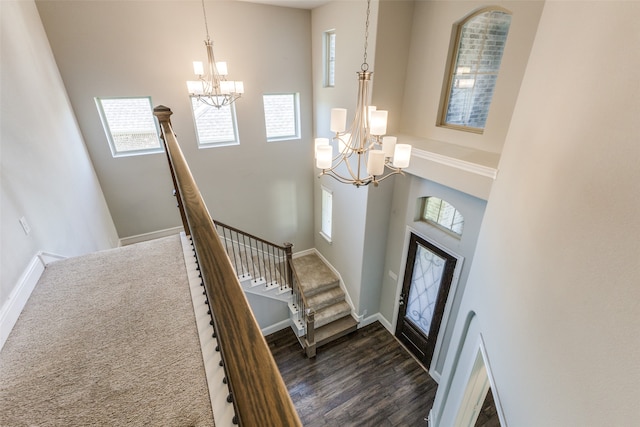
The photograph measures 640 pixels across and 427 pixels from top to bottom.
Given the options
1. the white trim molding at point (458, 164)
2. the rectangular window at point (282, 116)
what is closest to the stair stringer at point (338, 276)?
the rectangular window at point (282, 116)

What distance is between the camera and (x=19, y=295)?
1.74m

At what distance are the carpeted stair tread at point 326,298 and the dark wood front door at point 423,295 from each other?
1.29 m

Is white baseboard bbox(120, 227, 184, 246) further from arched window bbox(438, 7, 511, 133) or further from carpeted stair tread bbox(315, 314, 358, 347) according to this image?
arched window bbox(438, 7, 511, 133)

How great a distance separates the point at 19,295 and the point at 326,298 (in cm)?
468

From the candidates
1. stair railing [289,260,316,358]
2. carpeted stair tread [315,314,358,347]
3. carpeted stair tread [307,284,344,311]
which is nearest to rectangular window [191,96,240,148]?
stair railing [289,260,316,358]

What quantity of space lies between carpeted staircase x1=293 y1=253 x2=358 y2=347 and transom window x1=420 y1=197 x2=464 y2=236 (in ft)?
8.25

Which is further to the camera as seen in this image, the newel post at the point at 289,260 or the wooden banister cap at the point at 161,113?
the newel post at the point at 289,260

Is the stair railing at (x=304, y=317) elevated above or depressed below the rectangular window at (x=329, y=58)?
below

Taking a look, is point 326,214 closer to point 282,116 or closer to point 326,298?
point 326,298

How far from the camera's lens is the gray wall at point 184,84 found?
4109mm

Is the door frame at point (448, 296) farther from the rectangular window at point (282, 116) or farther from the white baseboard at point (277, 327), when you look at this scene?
the rectangular window at point (282, 116)

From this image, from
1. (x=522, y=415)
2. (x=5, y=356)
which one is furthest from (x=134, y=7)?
(x=522, y=415)

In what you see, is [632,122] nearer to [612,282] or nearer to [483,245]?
[612,282]

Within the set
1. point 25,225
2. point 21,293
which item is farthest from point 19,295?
point 25,225
